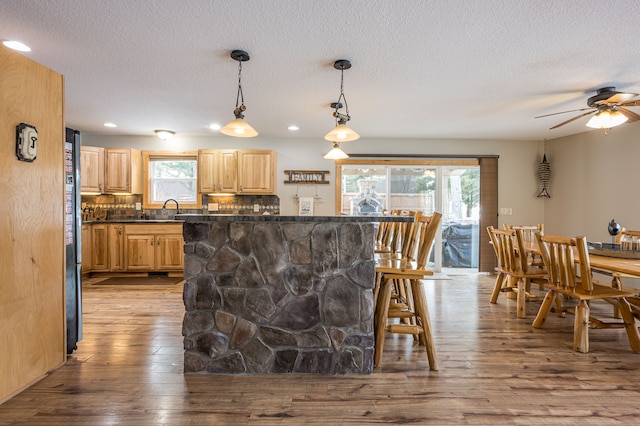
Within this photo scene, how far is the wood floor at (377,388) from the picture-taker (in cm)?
173

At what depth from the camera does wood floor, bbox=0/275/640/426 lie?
173 centimetres

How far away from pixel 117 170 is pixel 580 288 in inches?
250

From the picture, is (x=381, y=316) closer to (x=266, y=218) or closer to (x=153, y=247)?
→ (x=266, y=218)

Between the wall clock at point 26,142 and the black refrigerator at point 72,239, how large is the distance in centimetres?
35

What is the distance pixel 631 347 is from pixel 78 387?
4111 millimetres

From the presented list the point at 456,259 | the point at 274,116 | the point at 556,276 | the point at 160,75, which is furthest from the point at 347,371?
the point at 456,259

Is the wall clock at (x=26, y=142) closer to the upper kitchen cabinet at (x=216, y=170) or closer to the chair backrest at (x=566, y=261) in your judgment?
the upper kitchen cabinet at (x=216, y=170)

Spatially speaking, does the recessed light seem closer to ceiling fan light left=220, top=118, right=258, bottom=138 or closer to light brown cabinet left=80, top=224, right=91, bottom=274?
ceiling fan light left=220, top=118, right=258, bottom=138

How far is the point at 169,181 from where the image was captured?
18.7 feet

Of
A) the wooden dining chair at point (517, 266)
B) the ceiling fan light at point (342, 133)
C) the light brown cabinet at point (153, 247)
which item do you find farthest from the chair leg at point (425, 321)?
the light brown cabinet at point (153, 247)

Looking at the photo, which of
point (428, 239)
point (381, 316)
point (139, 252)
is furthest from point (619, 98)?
point (139, 252)

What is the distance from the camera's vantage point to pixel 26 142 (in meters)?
1.95

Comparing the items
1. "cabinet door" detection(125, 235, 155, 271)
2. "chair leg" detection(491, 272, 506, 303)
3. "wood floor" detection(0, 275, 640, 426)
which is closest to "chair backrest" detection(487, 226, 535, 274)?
"chair leg" detection(491, 272, 506, 303)

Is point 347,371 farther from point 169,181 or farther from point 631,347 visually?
point 169,181
